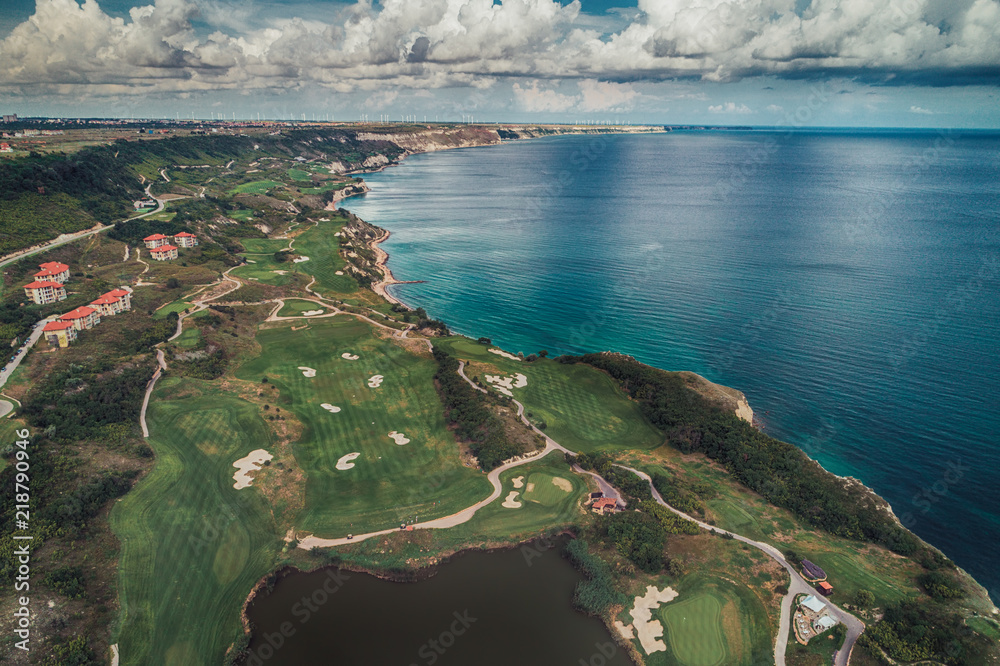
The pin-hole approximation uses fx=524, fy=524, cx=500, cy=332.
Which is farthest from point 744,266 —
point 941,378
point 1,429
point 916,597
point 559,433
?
point 1,429

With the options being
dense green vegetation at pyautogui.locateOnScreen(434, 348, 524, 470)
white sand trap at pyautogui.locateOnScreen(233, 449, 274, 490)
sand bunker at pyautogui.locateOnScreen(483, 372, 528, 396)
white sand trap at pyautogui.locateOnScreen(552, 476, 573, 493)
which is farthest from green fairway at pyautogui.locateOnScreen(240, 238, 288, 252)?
white sand trap at pyautogui.locateOnScreen(552, 476, 573, 493)

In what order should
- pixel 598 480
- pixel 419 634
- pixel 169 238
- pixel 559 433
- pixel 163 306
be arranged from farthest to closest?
pixel 169 238 → pixel 163 306 → pixel 559 433 → pixel 598 480 → pixel 419 634

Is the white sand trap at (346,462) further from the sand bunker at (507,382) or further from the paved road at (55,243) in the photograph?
the paved road at (55,243)

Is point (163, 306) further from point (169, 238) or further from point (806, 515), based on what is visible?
point (806, 515)

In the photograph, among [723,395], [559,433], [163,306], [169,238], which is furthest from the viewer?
[169,238]
